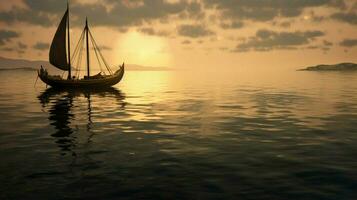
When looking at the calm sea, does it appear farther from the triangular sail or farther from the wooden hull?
the triangular sail

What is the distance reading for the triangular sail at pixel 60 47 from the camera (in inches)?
2479

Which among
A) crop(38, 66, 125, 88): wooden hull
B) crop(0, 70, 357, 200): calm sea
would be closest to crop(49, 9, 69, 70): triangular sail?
crop(38, 66, 125, 88): wooden hull

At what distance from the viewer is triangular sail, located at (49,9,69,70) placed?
62969 millimetres

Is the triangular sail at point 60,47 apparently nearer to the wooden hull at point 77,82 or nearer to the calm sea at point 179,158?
the wooden hull at point 77,82

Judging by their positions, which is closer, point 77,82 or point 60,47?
point 77,82

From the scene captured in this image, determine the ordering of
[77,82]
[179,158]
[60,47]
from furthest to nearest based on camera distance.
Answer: [60,47] → [77,82] → [179,158]

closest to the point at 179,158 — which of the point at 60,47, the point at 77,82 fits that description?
the point at 77,82

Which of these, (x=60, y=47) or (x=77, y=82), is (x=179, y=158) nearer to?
(x=77, y=82)

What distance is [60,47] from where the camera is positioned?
207 ft

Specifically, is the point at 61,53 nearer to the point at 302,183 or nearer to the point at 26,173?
the point at 26,173

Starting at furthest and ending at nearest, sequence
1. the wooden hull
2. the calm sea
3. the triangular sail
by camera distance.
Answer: the triangular sail < the wooden hull < the calm sea

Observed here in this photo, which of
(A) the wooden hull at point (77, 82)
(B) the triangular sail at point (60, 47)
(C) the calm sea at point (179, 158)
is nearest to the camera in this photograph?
(C) the calm sea at point (179, 158)

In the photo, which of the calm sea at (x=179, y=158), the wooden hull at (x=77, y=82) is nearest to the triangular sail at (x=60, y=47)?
the wooden hull at (x=77, y=82)

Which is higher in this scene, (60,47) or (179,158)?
(60,47)
